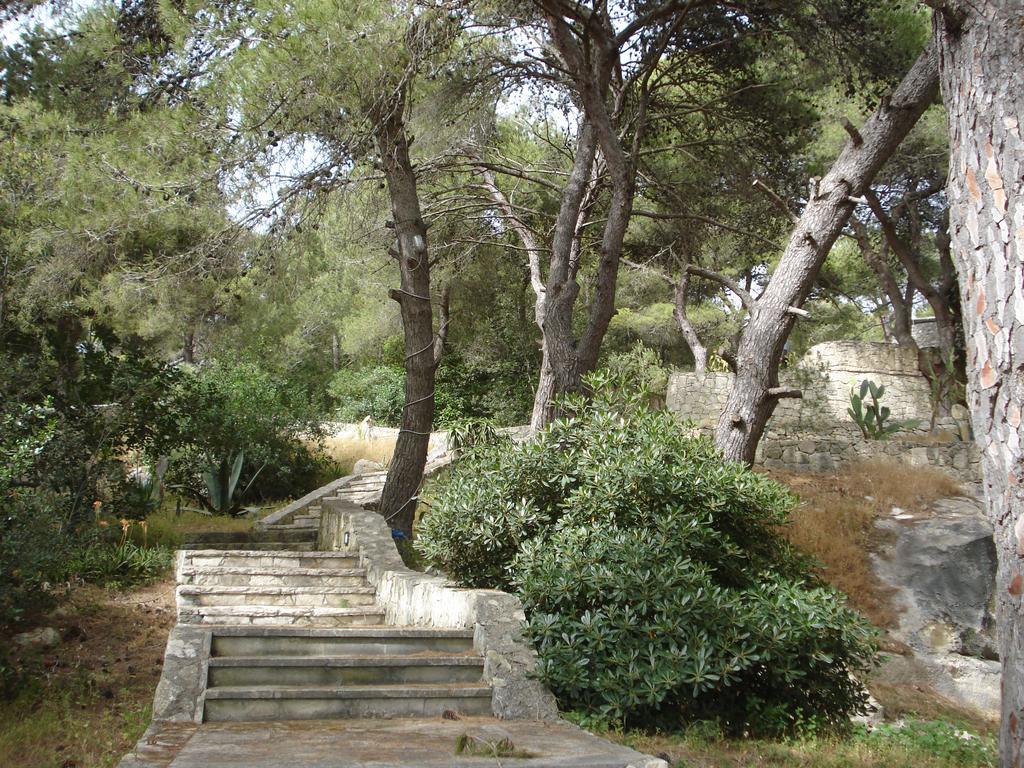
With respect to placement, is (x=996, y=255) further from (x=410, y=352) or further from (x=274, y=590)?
(x=410, y=352)

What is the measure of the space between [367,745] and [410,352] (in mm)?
6480

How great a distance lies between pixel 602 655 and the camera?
5980mm

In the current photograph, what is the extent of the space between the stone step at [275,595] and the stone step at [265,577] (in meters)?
0.10

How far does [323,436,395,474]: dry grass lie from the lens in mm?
17469

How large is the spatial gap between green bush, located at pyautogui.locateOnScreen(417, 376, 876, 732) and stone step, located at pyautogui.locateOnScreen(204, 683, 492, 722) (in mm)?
555

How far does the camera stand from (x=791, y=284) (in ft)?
28.7

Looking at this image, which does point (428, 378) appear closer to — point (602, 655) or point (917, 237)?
point (602, 655)

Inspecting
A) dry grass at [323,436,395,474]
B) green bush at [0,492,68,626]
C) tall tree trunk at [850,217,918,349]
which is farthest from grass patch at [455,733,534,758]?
tall tree trunk at [850,217,918,349]

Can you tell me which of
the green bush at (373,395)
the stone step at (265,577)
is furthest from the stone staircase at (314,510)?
the green bush at (373,395)

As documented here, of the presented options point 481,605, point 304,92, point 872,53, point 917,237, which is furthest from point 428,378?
point 917,237

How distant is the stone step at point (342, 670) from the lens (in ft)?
19.0

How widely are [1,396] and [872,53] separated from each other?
9174 millimetres

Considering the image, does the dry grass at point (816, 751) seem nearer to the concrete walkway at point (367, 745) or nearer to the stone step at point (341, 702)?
the concrete walkway at point (367, 745)

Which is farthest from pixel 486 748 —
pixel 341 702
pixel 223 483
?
pixel 223 483
